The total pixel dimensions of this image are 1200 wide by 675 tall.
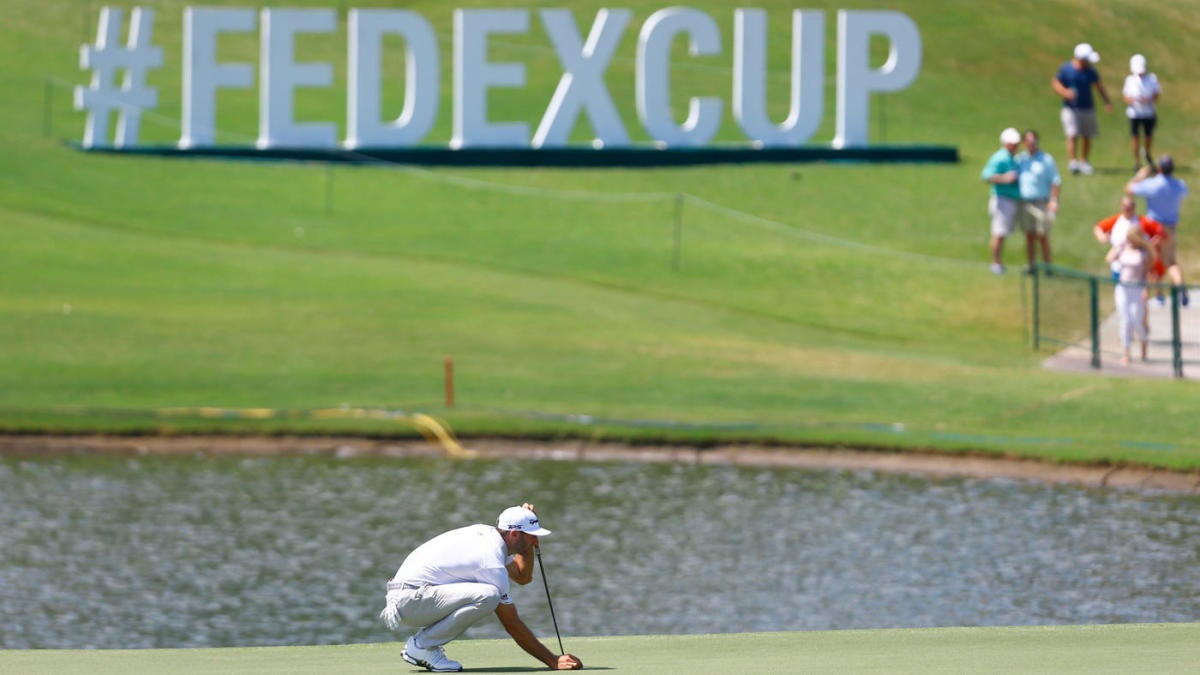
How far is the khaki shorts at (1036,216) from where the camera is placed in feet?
126

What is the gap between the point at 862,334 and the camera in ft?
125

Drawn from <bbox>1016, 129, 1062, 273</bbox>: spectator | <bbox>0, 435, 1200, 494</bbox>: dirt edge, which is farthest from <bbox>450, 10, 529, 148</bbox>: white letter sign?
<bbox>0, 435, 1200, 494</bbox>: dirt edge

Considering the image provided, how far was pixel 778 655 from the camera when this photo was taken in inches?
594

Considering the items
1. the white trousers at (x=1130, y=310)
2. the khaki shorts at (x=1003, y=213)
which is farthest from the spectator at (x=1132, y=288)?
the khaki shorts at (x=1003, y=213)

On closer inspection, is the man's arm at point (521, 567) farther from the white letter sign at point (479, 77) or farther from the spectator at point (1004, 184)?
the white letter sign at point (479, 77)

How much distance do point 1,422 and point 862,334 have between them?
14.8 meters

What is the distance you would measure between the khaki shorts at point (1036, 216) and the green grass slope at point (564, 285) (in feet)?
4.67

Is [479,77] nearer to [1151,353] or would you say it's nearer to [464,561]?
[1151,353]

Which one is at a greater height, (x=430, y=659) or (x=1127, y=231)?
(x=1127, y=231)

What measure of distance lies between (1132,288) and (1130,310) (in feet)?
1.23

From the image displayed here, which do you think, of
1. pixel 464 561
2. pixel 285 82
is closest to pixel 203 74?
pixel 285 82

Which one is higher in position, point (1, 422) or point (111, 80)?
point (111, 80)

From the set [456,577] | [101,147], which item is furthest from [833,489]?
[101,147]

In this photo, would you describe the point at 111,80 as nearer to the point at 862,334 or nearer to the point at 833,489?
the point at 862,334
